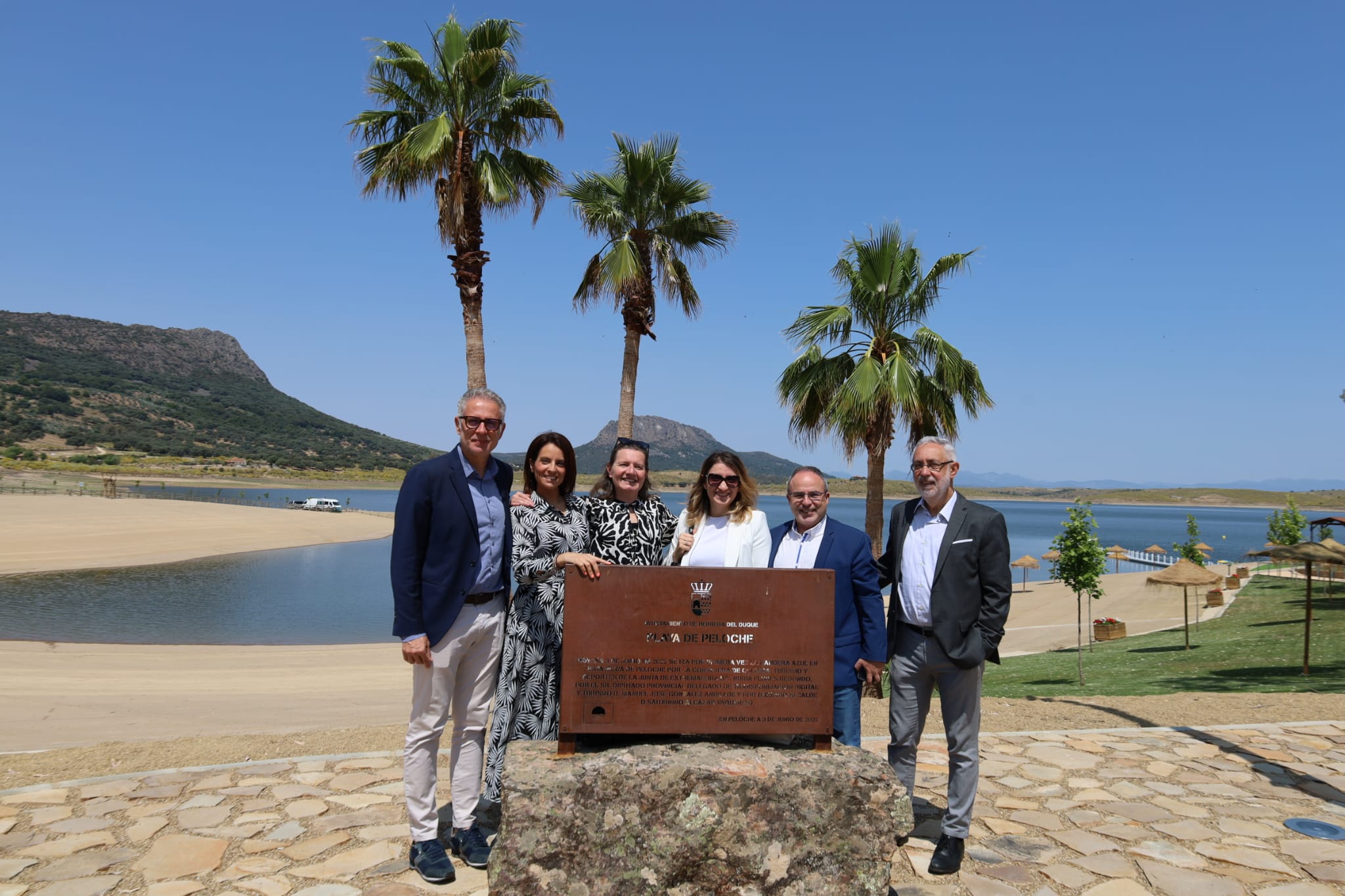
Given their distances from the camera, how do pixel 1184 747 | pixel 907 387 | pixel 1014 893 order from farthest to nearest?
pixel 907 387 → pixel 1184 747 → pixel 1014 893

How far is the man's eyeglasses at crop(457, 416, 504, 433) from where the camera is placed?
4008 millimetres

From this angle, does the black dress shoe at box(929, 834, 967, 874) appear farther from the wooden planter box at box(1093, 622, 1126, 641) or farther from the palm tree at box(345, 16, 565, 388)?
the wooden planter box at box(1093, 622, 1126, 641)

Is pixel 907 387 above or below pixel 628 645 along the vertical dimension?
above

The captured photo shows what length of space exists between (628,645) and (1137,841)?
3349mm

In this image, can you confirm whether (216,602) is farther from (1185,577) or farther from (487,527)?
(1185,577)

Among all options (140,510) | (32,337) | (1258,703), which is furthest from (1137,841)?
(32,337)

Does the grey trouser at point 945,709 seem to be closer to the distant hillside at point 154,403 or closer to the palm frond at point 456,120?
the palm frond at point 456,120

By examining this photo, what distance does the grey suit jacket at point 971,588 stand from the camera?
403 cm

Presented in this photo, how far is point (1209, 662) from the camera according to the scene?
42.7 ft

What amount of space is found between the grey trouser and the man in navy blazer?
19 centimetres

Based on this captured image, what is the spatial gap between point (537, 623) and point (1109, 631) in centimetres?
2094

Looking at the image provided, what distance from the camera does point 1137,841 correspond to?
→ 456 cm

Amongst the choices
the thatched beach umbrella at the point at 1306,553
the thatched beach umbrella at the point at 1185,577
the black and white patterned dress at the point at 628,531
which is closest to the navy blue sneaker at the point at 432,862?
the black and white patterned dress at the point at 628,531

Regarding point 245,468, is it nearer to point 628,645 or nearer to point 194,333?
point 194,333
